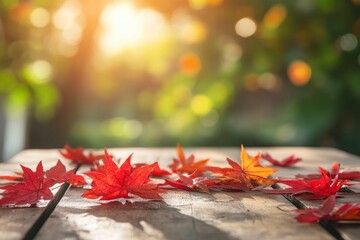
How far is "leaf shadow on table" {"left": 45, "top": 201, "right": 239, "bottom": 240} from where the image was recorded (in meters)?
0.68

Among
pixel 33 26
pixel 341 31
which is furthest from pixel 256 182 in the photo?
pixel 33 26

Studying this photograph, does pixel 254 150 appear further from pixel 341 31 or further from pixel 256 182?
pixel 341 31

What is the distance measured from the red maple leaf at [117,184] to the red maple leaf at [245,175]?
16cm

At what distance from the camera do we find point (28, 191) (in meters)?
0.87

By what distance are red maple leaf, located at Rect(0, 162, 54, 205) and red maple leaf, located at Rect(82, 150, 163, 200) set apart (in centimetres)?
6

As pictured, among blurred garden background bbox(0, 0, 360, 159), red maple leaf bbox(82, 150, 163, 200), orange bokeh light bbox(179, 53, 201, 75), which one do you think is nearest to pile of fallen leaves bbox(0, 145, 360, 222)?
red maple leaf bbox(82, 150, 163, 200)

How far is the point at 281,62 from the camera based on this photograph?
3572 mm

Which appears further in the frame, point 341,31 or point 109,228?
point 341,31

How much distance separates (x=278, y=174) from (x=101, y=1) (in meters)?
2.68

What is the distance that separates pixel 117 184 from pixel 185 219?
0.52ft

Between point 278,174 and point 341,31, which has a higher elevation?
point 341,31

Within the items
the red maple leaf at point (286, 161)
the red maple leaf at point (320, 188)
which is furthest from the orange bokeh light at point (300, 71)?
the red maple leaf at point (320, 188)

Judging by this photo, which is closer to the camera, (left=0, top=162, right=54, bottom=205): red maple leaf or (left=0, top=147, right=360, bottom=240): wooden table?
(left=0, top=147, right=360, bottom=240): wooden table

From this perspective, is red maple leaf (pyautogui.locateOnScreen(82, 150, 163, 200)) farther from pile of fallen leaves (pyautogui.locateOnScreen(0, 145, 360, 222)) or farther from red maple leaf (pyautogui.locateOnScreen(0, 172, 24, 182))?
red maple leaf (pyautogui.locateOnScreen(0, 172, 24, 182))
